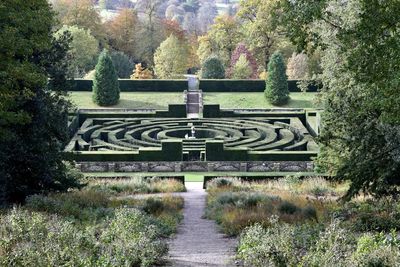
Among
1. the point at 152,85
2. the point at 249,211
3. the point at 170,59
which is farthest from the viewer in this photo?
the point at 170,59

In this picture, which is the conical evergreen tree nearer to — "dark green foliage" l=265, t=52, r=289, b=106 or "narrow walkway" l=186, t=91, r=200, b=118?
Result: "narrow walkway" l=186, t=91, r=200, b=118

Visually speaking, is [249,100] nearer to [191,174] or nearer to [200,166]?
[200,166]

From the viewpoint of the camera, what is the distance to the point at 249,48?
214ft

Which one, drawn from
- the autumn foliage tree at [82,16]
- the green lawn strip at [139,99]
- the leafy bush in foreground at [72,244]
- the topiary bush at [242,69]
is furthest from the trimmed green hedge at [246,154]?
the autumn foliage tree at [82,16]

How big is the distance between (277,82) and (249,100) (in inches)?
130

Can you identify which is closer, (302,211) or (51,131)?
(302,211)

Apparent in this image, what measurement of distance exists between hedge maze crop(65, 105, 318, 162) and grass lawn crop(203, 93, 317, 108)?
471 centimetres

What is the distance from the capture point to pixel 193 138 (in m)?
39.3

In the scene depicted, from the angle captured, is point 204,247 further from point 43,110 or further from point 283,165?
point 283,165

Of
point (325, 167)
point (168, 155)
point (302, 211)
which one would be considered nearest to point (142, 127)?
point (168, 155)

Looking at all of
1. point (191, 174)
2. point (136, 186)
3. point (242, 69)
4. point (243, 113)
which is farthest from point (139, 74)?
point (136, 186)

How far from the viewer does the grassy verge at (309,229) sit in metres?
9.78

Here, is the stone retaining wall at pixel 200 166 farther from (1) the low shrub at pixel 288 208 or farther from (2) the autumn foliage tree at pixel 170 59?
(2) the autumn foliage tree at pixel 170 59

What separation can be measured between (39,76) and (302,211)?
25.6 feet
